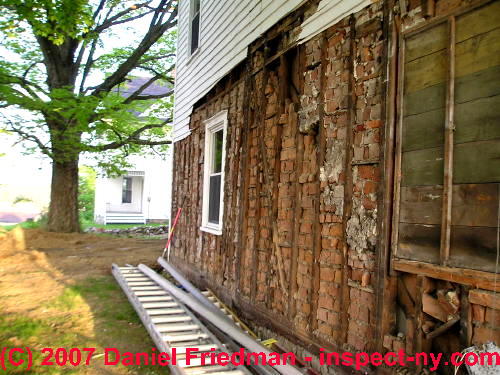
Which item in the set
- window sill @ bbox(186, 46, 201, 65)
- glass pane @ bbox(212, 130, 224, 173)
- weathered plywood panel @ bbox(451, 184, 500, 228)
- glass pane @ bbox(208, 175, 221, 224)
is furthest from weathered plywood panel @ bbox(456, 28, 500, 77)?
window sill @ bbox(186, 46, 201, 65)

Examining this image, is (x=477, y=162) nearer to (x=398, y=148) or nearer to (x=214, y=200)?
(x=398, y=148)

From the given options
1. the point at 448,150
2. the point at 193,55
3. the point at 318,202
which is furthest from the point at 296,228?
the point at 193,55

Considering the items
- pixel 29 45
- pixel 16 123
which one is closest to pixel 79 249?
pixel 16 123

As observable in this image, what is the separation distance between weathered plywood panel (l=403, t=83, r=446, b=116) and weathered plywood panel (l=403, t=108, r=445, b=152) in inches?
1.4

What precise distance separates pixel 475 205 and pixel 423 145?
1.86ft

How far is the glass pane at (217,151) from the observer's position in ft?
22.7

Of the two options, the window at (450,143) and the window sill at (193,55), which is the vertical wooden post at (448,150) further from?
the window sill at (193,55)

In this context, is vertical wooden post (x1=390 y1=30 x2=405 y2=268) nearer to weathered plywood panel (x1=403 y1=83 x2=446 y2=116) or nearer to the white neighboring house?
weathered plywood panel (x1=403 y1=83 x2=446 y2=116)

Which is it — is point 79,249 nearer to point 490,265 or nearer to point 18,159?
point 18,159

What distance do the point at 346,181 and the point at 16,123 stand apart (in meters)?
13.2

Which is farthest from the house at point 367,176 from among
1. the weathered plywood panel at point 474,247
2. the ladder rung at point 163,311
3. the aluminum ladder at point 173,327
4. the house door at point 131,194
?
the house door at point 131,194

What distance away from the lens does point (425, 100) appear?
2645 millimetres

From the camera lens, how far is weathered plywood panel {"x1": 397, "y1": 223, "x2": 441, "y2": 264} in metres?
2.51

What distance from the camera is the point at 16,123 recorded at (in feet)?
41.9
